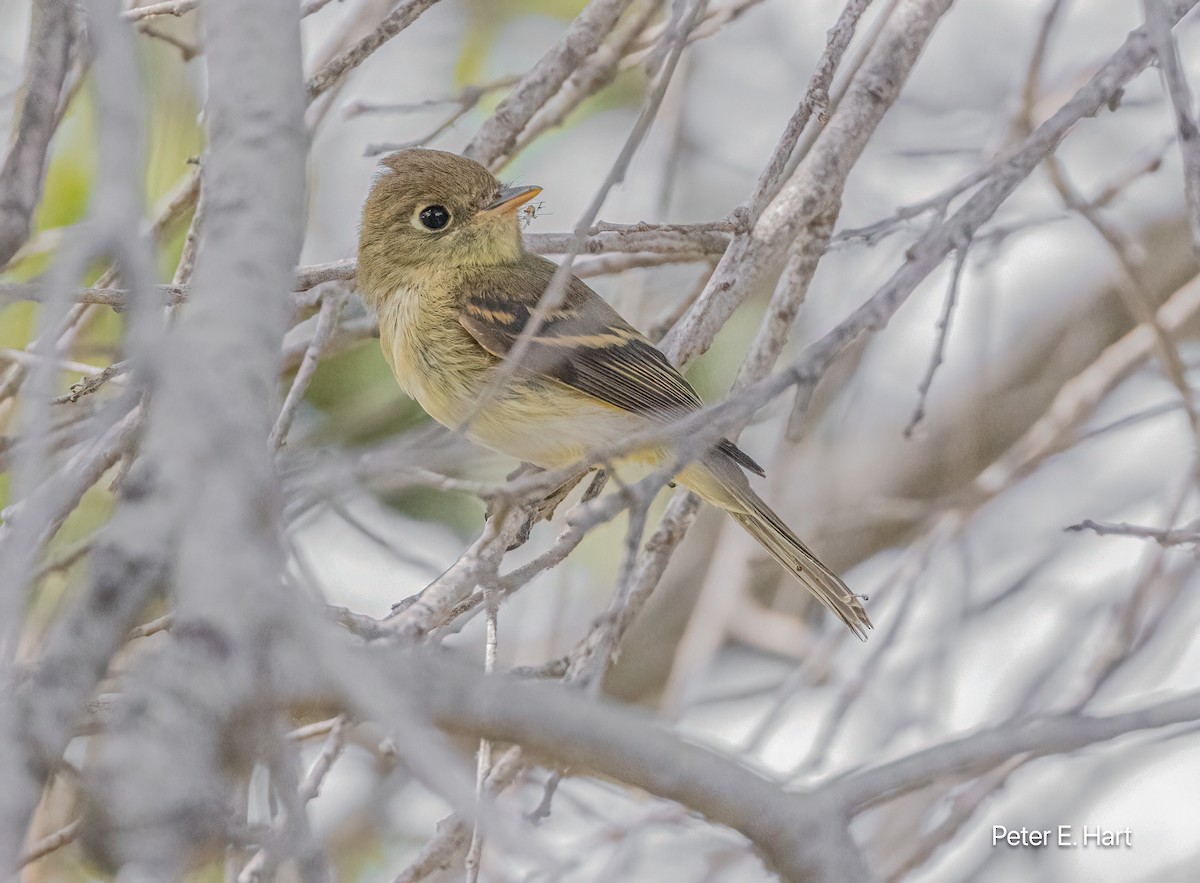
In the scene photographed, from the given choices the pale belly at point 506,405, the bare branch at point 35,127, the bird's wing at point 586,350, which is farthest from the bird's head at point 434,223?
the bare branch at point 35,127

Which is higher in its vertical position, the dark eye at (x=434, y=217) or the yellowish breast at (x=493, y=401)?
the dark eye at (x=434, y=217)

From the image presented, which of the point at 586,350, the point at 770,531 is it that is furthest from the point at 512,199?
the point at 770,531

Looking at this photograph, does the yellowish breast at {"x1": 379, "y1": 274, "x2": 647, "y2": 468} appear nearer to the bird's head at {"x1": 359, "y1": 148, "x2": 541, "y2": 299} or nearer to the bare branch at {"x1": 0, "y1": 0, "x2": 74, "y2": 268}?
the bird's head at {"x1": 359, "y1": 148, "x2": 541, "y2": 299}

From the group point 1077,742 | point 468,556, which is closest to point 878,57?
point 468,556

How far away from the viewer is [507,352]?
4238mm

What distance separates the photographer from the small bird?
4.24m

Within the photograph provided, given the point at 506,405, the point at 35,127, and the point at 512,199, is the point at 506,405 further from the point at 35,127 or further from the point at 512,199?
the point at 35,127

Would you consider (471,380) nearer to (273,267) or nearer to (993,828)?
(993,828)

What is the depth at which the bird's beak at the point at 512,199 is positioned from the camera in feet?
14.6

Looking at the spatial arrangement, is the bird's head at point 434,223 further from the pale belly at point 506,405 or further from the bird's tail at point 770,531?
the bird's tail at point 770,531

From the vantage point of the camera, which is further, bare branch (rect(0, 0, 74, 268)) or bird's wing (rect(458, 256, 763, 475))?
bird's wing (rect(458, 256, 763, 475))

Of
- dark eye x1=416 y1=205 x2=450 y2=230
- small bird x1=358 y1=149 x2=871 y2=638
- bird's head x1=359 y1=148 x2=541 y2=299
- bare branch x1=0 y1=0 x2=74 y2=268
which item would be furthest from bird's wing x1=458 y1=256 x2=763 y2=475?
bare branch x1=0 y1=0 x2=74 y2=268

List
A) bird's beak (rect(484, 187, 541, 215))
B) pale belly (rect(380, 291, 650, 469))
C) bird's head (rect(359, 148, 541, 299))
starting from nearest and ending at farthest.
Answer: pale belly (rect(380, 291, 650, 469))
bird's beak (rect(484, 187, 541, 215))
bird's head (rect(359, 148, 541, 299))

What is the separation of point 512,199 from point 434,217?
1.20ft
